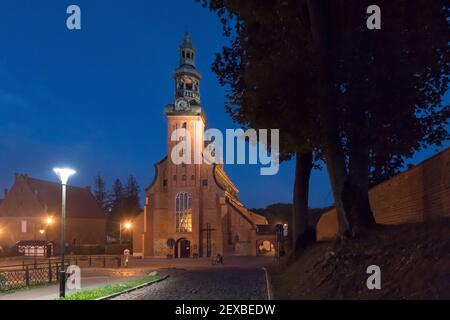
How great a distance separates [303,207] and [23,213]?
163 feet

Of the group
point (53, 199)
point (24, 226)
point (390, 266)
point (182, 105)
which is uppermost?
point (182, 105)

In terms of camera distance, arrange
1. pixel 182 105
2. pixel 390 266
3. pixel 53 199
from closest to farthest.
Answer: pixel 390 266 → pixel 182 105 → pixel 53 199

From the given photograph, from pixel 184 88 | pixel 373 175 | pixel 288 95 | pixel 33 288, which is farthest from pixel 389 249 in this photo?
pixel 184 88

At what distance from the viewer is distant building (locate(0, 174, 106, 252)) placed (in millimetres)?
60750

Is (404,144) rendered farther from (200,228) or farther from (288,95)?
(200,228)

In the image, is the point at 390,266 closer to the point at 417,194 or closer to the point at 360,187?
the point at 360,187

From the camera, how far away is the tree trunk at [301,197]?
21.1 m

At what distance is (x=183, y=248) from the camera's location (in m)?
59.5

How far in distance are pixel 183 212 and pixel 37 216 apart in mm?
18451

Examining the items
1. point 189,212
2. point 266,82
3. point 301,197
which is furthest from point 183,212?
point 266,82

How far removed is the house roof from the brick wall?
52.0m

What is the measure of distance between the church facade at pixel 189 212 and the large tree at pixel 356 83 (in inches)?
1754

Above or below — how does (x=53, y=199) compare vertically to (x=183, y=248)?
above

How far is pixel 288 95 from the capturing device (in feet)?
48.2
